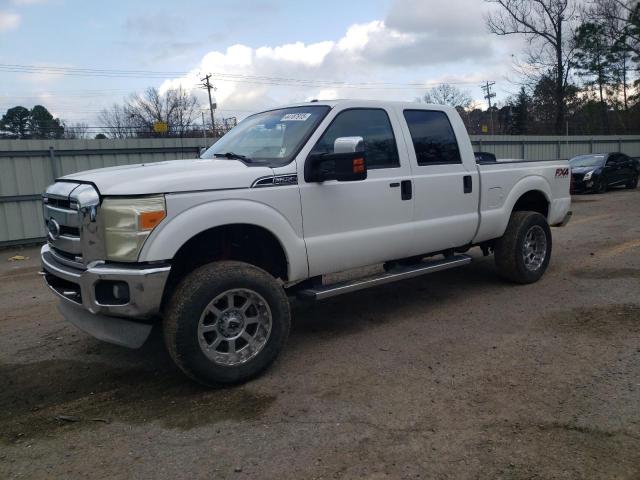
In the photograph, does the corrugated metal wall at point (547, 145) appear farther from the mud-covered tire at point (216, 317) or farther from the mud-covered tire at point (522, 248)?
the mud-covered tire at point (216, 317)

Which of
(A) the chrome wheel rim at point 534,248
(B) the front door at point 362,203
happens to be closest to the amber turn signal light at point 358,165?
(B) the front door at point 362,203

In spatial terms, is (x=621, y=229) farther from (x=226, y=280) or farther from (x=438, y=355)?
(x=226, y=280)

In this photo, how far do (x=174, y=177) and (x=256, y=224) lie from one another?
0.68 metres

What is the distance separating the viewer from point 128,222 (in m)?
3.57

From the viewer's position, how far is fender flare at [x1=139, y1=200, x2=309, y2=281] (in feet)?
11.9

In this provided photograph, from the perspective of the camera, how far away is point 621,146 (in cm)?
2955

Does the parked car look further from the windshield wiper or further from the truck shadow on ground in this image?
the windshield wiper

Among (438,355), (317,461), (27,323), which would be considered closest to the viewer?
(317,461)

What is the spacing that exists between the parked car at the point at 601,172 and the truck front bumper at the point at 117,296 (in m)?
18.1

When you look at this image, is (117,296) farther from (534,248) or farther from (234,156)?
(534,248)

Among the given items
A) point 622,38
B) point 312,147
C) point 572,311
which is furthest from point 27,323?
Answer: point 622,38

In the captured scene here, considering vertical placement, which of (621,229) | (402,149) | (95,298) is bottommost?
(621,229)

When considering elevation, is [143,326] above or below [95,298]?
below

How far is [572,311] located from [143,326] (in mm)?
4119
